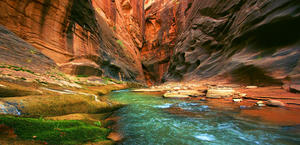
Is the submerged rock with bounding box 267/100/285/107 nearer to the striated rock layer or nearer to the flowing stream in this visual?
the flowing stream

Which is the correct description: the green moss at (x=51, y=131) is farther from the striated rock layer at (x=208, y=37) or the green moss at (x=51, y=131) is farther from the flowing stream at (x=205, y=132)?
the striated rock layer at (x=208, y=37)

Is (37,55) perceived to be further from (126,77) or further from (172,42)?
(172,42)

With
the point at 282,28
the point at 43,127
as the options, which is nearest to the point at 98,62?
the point at 43,127

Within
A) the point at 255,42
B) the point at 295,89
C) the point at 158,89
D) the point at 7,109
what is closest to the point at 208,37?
the point at 255,42

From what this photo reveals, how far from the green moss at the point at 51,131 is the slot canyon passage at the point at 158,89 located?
1cm

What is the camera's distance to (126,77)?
22.8m

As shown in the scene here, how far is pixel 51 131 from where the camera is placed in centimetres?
175

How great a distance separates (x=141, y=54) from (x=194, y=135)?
119ft

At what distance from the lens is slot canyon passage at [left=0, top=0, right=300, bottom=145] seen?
216cm

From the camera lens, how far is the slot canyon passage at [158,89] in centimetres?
216

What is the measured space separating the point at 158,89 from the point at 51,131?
9.61 meters

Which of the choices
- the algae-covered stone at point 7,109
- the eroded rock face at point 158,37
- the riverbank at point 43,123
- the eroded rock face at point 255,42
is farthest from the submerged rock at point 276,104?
the eroded rock face at point 158,37

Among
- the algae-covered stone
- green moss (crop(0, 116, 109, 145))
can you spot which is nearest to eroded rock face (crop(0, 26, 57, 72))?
the algae-covered stone

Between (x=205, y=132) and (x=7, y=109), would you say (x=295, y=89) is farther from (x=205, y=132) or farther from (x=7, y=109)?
(x=7, y=109)
